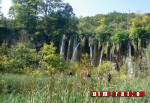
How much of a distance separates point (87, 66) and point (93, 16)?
4179cm

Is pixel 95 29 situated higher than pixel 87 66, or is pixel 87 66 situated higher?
pixel 95 29

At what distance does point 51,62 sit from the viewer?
23703 millimetres

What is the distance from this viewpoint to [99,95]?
370cm

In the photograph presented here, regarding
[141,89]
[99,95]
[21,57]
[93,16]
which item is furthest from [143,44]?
[99,95]

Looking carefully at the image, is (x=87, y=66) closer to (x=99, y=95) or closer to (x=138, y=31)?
(x=99, y=95)

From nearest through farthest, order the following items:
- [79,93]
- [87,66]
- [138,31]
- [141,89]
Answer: [87,66]
[79,93]
[141,89]
[138,31]

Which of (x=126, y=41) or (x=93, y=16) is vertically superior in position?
(x=93, y=16)

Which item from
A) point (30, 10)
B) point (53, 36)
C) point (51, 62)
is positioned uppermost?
point (30, 10)

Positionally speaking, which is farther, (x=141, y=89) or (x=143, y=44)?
(x=143, y=44)

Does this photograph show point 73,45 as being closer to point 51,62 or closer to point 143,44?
point 143,44

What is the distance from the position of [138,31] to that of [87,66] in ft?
101

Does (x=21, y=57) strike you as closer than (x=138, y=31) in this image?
Yes

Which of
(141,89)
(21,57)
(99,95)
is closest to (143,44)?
(21,57)

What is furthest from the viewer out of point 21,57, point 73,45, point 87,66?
point 73,45
